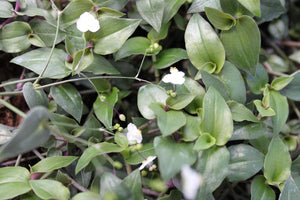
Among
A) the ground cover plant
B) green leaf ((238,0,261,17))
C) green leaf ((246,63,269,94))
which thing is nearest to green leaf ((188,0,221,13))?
the ground cover plant

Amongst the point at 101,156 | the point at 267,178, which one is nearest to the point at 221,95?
the point at 267,178

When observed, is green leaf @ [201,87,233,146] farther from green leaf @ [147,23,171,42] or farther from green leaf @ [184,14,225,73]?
green leaf @ [147,23,171,42]

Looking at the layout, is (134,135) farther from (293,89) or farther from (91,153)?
(293,89)

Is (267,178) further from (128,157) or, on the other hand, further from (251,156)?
(128,157)

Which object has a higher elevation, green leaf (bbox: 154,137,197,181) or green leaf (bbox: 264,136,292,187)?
green leaf (bbox: 154,137,197,181)

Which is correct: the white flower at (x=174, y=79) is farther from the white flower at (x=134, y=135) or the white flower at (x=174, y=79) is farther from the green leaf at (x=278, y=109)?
the green leaf at (x=278, y=109)

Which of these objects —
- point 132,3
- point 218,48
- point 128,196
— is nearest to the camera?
point 128,196
